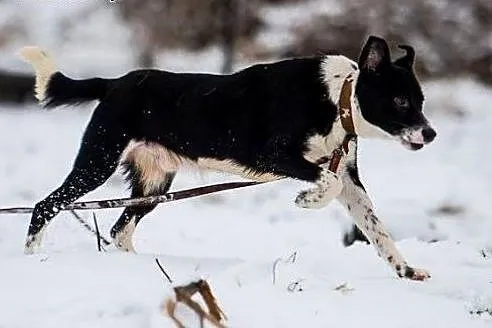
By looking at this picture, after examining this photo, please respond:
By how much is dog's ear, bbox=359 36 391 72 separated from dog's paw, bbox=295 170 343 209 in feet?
1.79

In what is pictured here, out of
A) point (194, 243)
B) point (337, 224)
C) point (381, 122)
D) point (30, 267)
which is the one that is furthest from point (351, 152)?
point (337, 224)

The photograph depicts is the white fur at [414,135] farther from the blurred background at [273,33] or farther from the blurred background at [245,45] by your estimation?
the blurred background at [273,33]

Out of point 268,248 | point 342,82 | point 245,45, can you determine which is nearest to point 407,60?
point 342,82

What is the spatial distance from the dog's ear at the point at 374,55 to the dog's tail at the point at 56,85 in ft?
5.01

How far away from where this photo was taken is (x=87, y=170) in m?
5.61

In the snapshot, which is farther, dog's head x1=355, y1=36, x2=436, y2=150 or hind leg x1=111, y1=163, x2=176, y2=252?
hind leg x1=111, y1=163, x2=176, y2=252

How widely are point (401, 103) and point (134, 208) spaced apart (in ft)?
5.97

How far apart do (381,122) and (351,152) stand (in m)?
0.29

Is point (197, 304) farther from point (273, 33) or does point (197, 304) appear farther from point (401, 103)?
point (273, 33)

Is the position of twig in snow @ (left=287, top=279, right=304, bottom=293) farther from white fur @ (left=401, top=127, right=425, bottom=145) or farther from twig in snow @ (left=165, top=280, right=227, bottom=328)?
white fur @ (left=401, top=127, right=425, bottom=145)

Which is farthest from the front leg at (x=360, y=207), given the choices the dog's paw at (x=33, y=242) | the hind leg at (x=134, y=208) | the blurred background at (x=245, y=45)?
the blurred background at (x=245, y=45)

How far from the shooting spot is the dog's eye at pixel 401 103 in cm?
488

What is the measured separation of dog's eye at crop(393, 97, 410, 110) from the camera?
488cm

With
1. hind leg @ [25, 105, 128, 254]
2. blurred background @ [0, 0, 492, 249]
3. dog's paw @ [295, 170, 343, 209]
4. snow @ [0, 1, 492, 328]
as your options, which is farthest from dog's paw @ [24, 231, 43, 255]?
blurred background @ [0, 0, 492, 249]
